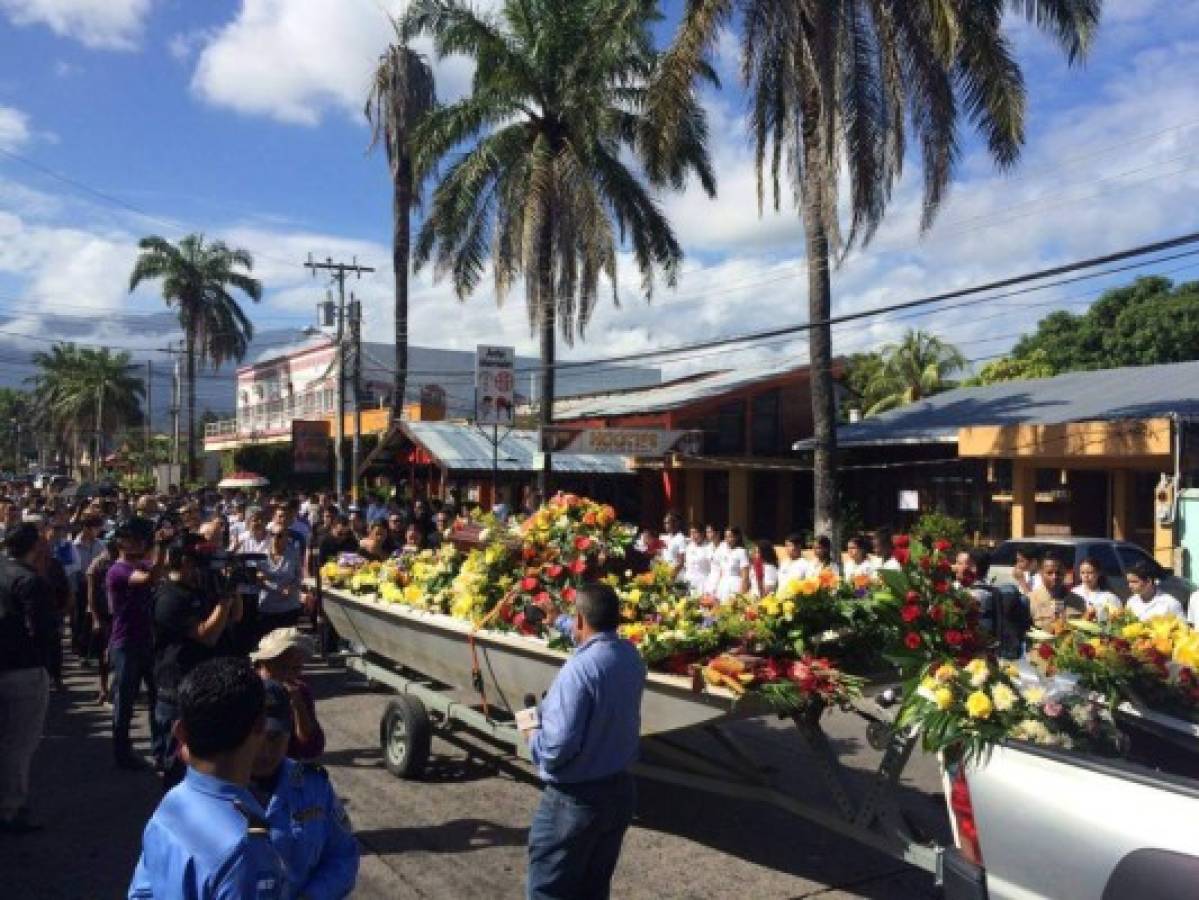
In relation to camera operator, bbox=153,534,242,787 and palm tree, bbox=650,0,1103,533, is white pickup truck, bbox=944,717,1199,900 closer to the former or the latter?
camera operator, bbox=153,534,242,787

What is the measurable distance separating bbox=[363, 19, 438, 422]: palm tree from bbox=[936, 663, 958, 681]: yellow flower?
27.3m

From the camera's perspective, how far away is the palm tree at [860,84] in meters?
15.6

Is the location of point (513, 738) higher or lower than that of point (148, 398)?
lower

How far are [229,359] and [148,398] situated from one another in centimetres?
1878

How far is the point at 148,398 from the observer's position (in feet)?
216

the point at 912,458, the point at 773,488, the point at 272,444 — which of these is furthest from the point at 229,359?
the point at 912,458

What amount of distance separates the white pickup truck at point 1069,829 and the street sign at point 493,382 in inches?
655

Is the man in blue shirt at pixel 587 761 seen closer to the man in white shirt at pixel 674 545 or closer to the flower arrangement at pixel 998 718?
the flower arrangement at pixel 998 718

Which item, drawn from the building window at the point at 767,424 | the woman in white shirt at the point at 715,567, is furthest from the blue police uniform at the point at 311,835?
the building window at the point at 767,424

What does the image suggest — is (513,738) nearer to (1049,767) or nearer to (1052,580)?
(1049,767)

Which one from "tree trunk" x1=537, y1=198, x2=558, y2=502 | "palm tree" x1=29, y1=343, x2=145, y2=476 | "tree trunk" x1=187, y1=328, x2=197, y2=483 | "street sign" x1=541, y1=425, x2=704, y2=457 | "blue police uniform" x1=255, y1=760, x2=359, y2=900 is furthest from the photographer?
"palm tree" x1=29, y1=343, x2=145, y2=476

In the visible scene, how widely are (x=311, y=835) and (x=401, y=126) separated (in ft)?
102

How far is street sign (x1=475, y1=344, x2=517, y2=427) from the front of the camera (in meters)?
20.0

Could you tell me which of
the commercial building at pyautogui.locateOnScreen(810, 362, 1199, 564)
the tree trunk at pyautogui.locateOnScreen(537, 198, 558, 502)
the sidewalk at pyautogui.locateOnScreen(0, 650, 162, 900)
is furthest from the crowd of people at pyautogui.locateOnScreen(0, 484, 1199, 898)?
the tree trunk at pyautogui.locateOnScreen(537, 198, 558, 502)
